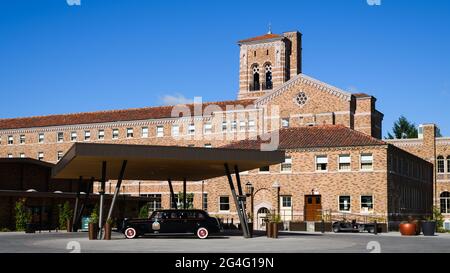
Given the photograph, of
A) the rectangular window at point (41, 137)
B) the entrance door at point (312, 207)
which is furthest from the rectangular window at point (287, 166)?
the rectangular window at point (41, 137)

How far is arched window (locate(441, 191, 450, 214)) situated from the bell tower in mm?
26371

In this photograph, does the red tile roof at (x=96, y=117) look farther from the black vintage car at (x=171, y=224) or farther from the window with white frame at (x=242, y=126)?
the black vintage car at (x=171, y=224)

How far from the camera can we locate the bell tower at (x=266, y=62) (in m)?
88.7

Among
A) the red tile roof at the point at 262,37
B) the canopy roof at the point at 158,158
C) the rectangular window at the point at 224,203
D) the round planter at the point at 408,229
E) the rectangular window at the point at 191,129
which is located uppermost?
the red tile roof at the point at 262,37

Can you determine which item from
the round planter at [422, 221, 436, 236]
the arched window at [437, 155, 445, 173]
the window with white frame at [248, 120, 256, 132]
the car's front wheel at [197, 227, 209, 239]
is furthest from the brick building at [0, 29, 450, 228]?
the car's front wheel at [197, 227, 209, 239]

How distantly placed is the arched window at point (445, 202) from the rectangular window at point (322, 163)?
2166 centimetres

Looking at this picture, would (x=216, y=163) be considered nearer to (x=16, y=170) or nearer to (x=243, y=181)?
(x=16, y=170)

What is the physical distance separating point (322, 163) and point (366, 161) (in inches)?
135

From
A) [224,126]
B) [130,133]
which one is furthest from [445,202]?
[130,133]

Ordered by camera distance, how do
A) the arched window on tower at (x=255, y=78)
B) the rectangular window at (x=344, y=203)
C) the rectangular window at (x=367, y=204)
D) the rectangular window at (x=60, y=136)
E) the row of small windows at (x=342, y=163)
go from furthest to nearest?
1. the arched window on tower at (x=255, y=78)
2. the rectangular window at (x=60, y=136)
3. the rectangular window at (x=344, y=203)
4. the row of small windows at (x=342, y=163)
5. the rectangular window at (x=367, y=204)

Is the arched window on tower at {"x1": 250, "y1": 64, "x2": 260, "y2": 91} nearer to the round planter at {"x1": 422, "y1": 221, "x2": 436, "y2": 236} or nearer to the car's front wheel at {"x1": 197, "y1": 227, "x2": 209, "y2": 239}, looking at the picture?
the round planter at {"x1": 422, "y1": 221, "x2": 436, "y2": 236}

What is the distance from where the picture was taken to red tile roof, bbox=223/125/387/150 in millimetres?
52250

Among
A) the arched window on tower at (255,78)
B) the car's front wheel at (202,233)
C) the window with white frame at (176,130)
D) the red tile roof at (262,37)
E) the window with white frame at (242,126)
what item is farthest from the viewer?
the arched window on tower at (255,78)

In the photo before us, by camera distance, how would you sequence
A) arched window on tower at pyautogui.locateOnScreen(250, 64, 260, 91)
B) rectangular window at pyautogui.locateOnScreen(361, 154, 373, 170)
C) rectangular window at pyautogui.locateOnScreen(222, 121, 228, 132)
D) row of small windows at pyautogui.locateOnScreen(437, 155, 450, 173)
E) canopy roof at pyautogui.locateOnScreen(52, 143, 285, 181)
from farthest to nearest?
arched window on tower at pyautogui.locateOnScreen(250, 64, 260, 91), rectangular window at pyautogui.locateOnScreen(222, 121, 228, 132), row of small windows at pyautogui.locateOnScreen(437, 155, 450, 173), rectangular window at pyautogui.locateOnScreen(361, 154, 373, 170), canopy roof at pyautogui.locateOnScreen(52, 143, 285, 181)
